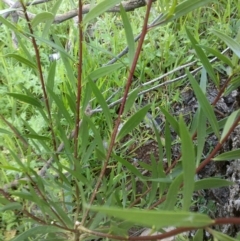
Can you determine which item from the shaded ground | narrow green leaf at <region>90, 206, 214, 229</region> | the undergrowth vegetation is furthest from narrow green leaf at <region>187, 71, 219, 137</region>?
narrow green leaf at <region>90, 206, 214, 229</region>

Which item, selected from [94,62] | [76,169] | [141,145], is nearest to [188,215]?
[76,169]

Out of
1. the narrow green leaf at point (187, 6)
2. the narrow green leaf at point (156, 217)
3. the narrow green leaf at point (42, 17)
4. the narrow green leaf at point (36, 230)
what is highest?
the narrow green leaf at point (42, 17)

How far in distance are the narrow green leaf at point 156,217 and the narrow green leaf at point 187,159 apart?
8 cm

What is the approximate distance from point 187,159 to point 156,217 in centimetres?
11

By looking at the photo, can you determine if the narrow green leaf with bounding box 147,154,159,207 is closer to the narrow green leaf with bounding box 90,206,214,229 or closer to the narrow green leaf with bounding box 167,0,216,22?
the narrow green leaf with bounding box 167,0,216,22

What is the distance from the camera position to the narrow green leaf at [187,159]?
1.16 feet

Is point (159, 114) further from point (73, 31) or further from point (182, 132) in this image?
point (182, 132)

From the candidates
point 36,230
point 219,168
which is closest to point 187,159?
point 36,230

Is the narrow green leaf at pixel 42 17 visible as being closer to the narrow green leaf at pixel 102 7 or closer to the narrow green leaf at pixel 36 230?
the narrow green leaf at pixel 102 7

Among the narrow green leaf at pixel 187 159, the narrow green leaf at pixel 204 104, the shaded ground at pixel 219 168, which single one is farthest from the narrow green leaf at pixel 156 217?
the shaded ground at pixel 219 168

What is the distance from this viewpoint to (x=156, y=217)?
10.6 inches

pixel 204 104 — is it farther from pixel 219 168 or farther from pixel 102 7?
pixel 219 168

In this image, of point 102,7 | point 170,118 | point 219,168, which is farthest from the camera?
point 219,168

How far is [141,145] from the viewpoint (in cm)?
142
